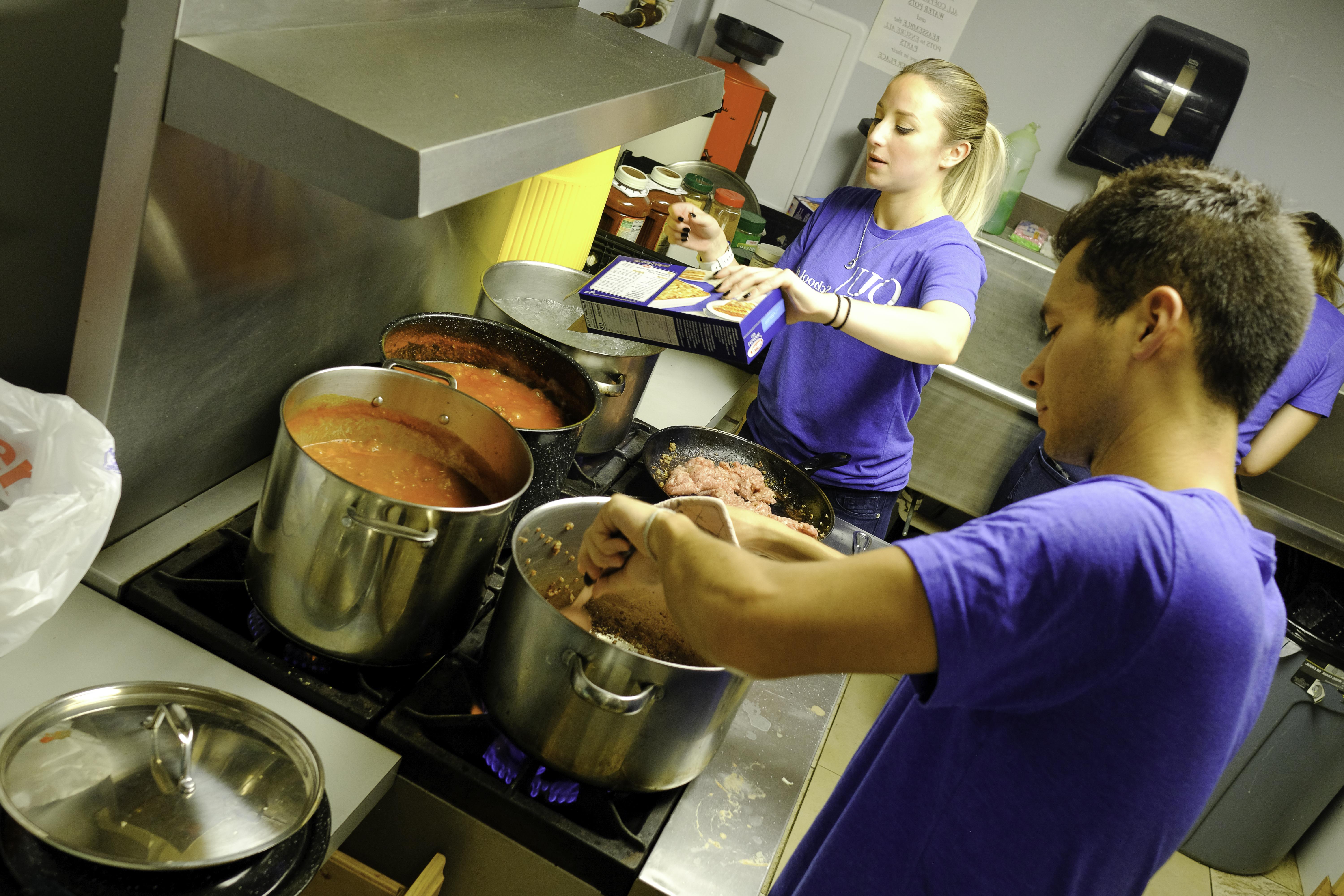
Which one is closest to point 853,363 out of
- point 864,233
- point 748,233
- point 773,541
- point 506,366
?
point 864,233

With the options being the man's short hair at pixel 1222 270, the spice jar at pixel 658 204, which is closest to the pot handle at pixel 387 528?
the man's short hair at pixel 1222 270

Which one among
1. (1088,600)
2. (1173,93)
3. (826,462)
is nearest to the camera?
(1088,600)

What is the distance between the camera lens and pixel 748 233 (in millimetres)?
2992

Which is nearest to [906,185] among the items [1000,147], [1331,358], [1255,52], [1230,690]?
[1000,147]

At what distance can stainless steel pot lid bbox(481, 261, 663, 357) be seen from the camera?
1.77 meters

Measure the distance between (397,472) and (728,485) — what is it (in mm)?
683

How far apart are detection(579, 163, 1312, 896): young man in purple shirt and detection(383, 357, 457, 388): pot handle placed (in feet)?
1.44

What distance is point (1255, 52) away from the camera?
3.54 meters

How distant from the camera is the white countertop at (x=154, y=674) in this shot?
995 millimetres

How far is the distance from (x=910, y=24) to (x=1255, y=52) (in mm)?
1331

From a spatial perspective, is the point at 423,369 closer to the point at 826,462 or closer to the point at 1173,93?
the point at 826,462

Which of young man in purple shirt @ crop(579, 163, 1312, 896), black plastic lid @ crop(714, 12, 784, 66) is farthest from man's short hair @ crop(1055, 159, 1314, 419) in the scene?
black plastic lid @ crop(714, 12, 784, 66)

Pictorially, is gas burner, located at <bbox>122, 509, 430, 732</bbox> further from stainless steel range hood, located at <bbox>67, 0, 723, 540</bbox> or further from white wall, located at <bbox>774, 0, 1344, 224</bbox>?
white wall, located at <bbox>774, 0, 1344, 224</bbox>

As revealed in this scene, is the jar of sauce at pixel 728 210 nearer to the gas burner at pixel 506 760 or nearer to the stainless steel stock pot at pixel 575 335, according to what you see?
the stainless steel stock pot at pixel 575 335
